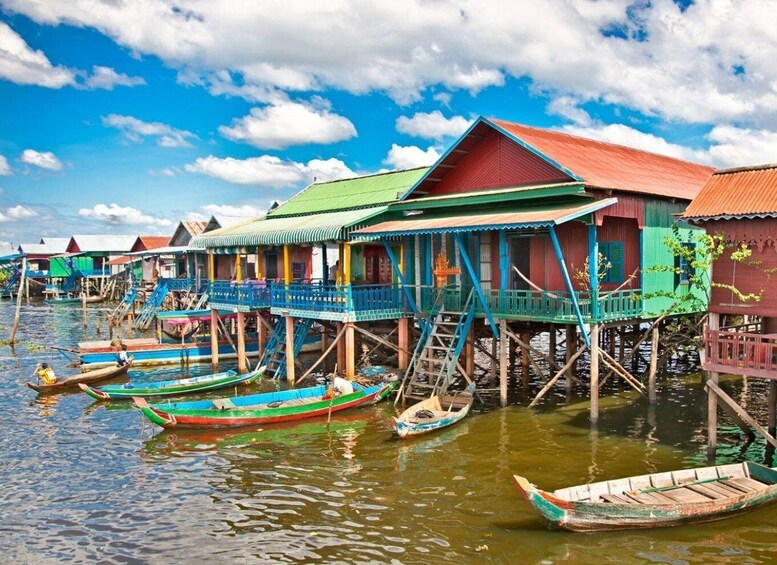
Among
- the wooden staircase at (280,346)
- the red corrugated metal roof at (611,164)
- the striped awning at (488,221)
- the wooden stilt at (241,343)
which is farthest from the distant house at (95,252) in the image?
the red corrugated metal roof at (611,164)

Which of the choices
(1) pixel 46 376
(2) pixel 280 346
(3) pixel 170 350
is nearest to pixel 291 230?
(2) pixel 280 346

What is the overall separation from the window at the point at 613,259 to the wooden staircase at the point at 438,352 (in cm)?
406

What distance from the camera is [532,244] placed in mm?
20953

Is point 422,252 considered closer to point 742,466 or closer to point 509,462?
point 509,462

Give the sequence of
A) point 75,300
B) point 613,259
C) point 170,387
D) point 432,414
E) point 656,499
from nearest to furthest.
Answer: point 656,499, point 432,414, point 613,259, point 170,387, point 75,300

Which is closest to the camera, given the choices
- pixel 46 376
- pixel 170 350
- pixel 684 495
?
pixel 684 495

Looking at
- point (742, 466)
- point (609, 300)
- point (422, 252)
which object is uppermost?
point (422, 252)

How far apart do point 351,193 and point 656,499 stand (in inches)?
834

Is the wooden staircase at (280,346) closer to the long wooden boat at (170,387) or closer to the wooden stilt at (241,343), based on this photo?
the long wooden boat at (170,387)

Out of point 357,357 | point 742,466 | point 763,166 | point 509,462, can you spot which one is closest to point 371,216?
point 357,357

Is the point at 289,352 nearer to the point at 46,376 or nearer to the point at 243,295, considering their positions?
the point at 243,295

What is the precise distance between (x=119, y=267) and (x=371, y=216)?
5016 cm

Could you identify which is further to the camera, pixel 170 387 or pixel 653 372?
pixel 170 387

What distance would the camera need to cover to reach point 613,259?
20391mm
